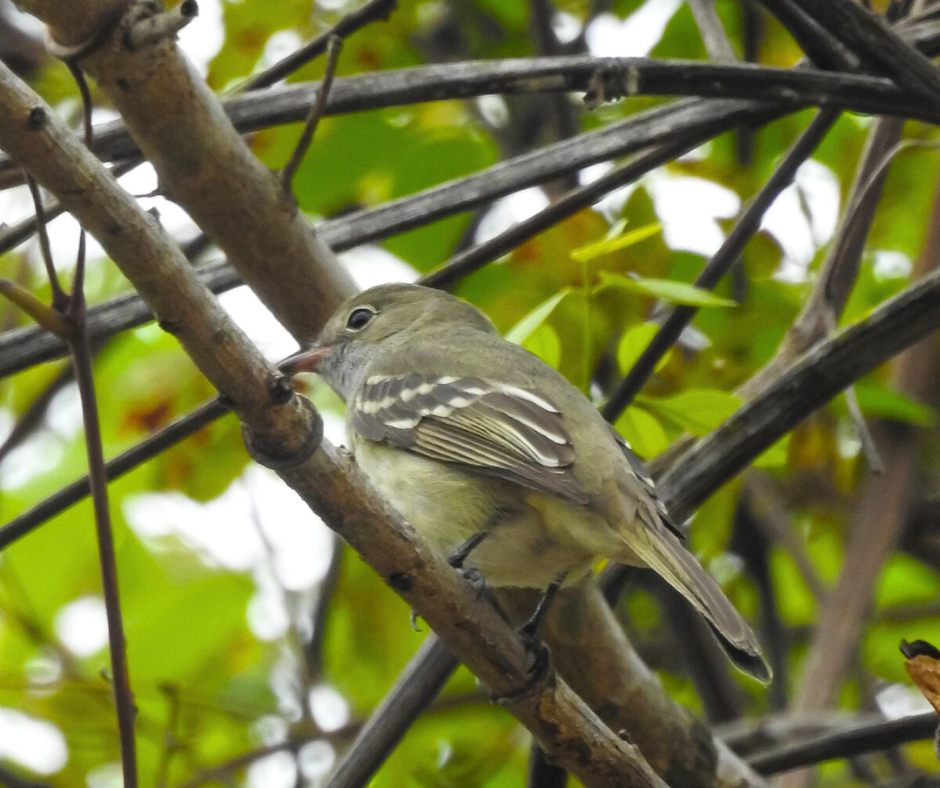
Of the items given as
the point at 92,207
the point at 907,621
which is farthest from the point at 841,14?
the point at 907,621

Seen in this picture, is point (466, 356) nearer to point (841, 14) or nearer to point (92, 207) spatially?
point (841, 14)

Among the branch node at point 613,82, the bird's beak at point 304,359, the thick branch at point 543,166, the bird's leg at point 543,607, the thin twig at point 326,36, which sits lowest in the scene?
the bird's leg at point 543,607

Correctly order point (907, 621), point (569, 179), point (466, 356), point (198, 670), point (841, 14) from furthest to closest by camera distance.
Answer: point (569, 179), point (907, 621), point (198, 670), point (466, 356), point (841, 14)

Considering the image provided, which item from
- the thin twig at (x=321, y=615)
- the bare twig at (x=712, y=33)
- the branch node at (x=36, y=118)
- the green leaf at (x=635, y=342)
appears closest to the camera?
the branch node at (x=36, y=118)

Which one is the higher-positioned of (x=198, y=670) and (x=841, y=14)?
(x=198, y=670)

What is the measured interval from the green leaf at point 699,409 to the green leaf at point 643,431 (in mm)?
89

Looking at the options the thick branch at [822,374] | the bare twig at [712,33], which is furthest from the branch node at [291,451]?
the bare twig at [712,33]

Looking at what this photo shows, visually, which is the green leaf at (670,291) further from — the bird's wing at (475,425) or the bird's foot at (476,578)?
the bird's foot at (476,578)

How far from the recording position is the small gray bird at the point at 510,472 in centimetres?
288

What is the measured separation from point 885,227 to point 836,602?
1.41 m

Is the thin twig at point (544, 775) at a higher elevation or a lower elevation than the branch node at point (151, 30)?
lower

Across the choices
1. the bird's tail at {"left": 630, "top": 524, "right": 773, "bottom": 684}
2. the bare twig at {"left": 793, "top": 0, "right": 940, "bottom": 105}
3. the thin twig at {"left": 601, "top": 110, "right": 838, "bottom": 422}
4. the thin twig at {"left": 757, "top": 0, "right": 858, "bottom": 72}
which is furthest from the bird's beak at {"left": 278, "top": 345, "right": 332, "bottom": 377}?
the bare twig at {"left": 793, "top": 0, "right": 940, "bottom": 105}

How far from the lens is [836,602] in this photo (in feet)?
12.3

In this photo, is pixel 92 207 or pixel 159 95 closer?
pixel 92 207
